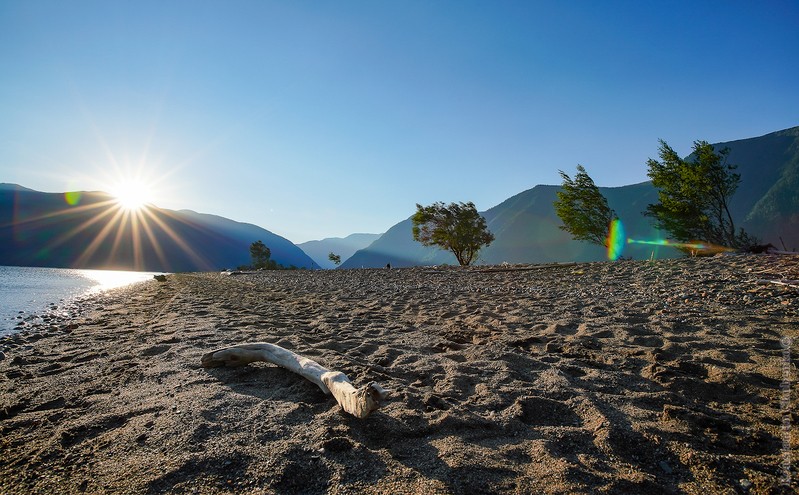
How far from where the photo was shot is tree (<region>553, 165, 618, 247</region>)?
127 feet

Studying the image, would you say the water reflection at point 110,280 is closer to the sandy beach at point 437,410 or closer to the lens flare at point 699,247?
the sandy beach at point 437,410

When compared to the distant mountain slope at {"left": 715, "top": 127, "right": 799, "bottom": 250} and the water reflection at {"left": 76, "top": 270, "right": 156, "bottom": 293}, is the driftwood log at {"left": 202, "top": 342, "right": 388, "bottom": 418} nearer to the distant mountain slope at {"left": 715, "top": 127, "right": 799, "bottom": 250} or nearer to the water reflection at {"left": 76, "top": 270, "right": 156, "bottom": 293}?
the water reflection at {"left": 76, "top": 270, "right": 156, "bottom": 293}

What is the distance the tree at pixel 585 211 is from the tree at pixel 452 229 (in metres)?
9.98

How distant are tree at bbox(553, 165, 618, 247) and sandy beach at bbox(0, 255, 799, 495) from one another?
33630mm

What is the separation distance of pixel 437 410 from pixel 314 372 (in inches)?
59.6

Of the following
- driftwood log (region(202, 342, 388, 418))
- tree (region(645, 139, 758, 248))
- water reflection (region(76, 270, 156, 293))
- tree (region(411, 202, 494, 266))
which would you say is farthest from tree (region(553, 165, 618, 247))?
water reflection (region(76, 270, 156, 293))

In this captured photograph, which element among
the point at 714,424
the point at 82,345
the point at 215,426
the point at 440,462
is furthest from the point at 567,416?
the point at 82,345

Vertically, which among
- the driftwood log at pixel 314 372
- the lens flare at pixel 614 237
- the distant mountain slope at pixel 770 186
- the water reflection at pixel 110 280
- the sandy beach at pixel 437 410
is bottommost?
the sandy beach at pixel 437 410

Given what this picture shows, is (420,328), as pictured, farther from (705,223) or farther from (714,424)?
(705,223)

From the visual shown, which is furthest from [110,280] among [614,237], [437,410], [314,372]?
[614,237]

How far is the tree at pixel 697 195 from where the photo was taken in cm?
3188

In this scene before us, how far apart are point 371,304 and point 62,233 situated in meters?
243

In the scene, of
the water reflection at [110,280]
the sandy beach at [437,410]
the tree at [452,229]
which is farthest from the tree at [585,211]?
the water reflection at [110,280]

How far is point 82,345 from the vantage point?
6.88 metres
